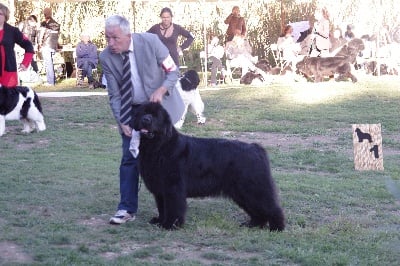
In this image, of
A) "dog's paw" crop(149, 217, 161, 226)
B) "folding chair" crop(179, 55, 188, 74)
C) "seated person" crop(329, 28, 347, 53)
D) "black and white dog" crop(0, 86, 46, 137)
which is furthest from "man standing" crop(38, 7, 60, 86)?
"dog's paw" crop(149, 217, 161, 226)

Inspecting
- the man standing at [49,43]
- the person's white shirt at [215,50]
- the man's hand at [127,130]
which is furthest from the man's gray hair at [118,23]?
the man standing at [49,43]

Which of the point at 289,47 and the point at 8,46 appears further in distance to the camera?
the point at 289,47

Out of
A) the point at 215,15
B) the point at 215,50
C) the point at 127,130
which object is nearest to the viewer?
the point at 127,130

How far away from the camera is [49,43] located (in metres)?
21.0

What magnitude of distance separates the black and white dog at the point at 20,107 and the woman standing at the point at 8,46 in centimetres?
168

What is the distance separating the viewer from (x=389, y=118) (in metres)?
13.1

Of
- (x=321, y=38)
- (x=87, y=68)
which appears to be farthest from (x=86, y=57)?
(x=321, y=38)

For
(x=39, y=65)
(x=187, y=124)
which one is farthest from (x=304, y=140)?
(x=39, y=65)

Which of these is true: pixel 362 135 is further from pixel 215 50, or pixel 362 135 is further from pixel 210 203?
pixel 215 50

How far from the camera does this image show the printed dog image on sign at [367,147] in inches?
328

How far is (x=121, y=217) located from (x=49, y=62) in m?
15.6

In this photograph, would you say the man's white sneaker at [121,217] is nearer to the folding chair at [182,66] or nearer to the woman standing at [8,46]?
the woman standing at [8,46]

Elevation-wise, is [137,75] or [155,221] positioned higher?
[137,75]

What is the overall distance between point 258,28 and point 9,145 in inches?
712
